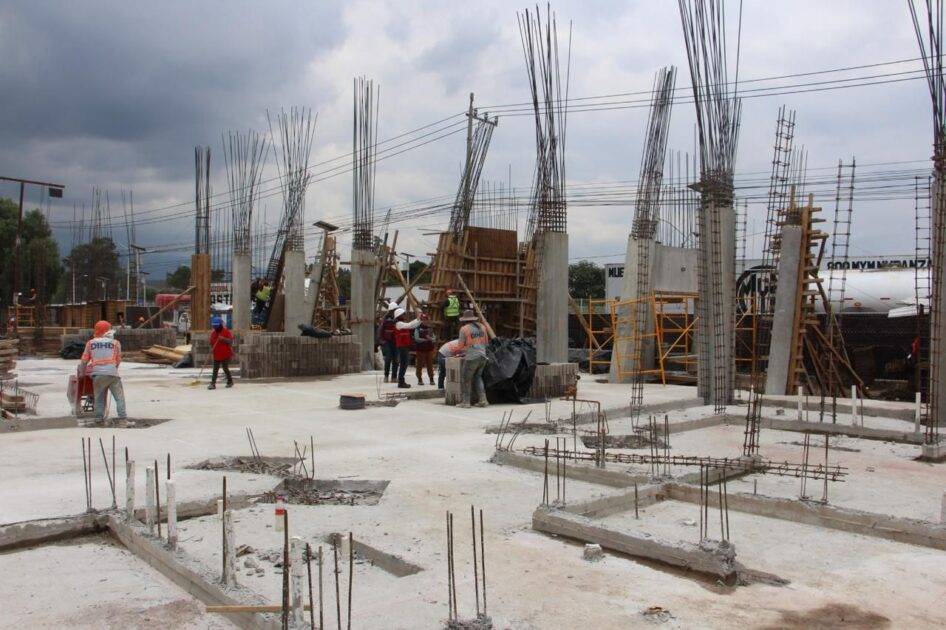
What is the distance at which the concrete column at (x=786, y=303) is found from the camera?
13258mm

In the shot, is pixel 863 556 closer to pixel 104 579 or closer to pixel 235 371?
pixel 104 579

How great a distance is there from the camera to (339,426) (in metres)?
9.62

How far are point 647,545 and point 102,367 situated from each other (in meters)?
7.76

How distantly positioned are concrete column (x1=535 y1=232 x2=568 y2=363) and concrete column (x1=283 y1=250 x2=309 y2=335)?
960 centimetres

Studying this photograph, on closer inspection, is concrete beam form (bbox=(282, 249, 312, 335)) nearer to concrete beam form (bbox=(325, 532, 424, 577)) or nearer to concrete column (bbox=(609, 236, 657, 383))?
concrete column (bbox=(609, 236, 657, 383))

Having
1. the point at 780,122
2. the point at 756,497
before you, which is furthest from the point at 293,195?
the point at 756,497

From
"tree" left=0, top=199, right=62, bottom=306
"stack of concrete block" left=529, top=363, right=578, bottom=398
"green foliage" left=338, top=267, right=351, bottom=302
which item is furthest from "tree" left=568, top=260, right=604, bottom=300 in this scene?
"stack of concrete block" left=529, top=363, right=578, bottom=398

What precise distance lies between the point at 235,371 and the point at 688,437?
480 inches

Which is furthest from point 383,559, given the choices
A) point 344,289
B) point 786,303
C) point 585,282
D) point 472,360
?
point 585,282

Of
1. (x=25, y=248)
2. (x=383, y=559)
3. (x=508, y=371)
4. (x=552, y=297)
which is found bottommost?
(x=383, y=559)

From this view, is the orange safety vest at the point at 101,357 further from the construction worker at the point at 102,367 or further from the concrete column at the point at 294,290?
the concrete column at the point at 294,290

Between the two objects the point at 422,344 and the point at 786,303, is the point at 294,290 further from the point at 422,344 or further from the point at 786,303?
the point at 786,303

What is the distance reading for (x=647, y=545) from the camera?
14.6ft

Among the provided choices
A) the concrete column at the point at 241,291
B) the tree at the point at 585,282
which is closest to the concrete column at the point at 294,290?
the concrete column at the point at 241,291
